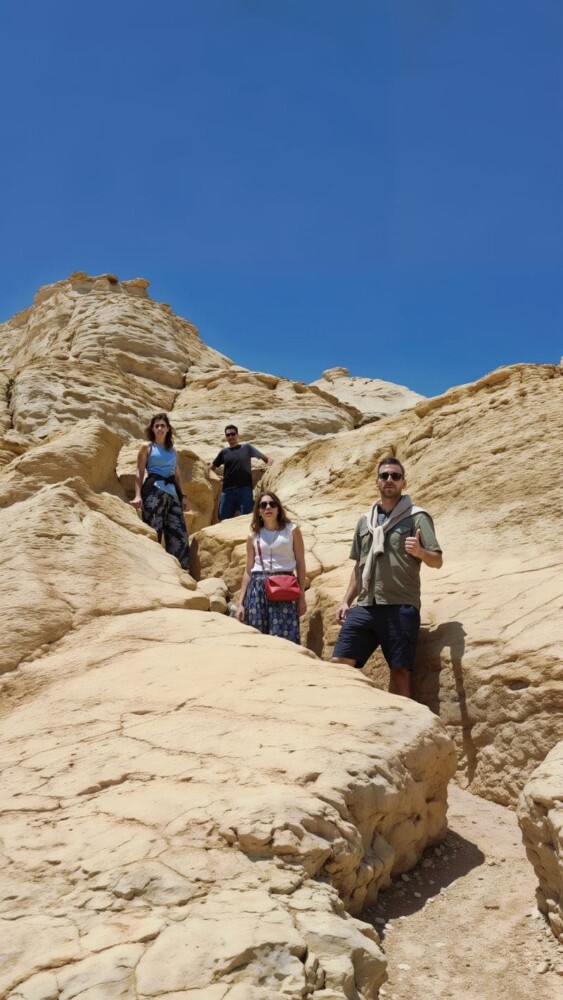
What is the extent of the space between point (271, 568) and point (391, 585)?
102 centimetres

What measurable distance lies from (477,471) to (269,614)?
9.54ft

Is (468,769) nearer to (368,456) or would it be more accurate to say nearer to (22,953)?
(22,953)

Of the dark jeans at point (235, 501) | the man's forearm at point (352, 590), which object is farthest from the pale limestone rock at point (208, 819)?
the dark jeans at point (235, 501)

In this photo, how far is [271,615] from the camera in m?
5.28

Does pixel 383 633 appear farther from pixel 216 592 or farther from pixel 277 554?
pixel 216 592

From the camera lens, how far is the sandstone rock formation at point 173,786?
75.9 inches

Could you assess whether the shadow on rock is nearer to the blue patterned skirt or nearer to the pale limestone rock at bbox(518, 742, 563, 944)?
the pale limestone rock at bbox(518, 742, 563, 944)

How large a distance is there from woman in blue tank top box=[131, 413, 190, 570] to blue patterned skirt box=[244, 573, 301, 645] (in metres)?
2.06

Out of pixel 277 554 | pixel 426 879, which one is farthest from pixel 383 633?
pixel 426 879

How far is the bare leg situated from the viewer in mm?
4543

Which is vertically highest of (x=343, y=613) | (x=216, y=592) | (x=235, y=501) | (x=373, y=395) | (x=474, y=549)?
(x=373, y=395)

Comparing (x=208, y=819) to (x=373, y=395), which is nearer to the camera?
(x=208, y=819)

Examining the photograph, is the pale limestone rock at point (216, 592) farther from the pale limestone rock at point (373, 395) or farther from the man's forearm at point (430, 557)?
the pale limestone rock at point (373, 395)

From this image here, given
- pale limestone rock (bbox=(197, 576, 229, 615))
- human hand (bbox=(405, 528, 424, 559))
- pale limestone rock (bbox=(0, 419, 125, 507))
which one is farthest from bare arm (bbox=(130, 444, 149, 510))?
human hand (bbox=(405, 528, 424, 559))
